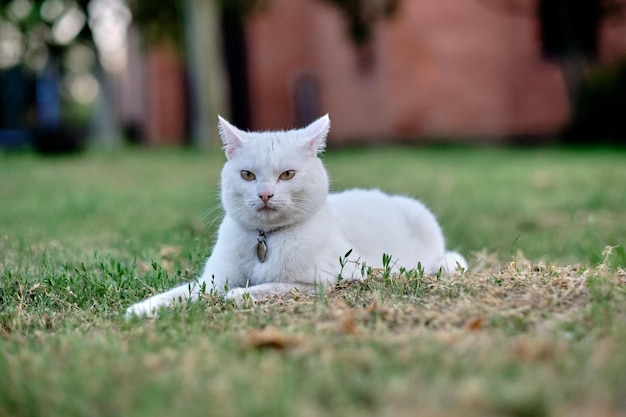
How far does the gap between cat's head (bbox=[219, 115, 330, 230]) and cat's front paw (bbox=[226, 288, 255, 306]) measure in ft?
1.09

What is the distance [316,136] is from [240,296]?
0.78 metres

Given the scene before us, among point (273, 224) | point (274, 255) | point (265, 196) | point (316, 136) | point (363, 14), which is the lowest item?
point (274, 255)

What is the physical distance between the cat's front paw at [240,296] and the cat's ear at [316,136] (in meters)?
0.69

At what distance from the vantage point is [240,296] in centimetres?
321

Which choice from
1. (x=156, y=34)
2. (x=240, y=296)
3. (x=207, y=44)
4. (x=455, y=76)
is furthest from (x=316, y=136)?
(x=156, y=34)

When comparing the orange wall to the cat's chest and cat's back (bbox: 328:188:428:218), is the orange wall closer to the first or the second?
cat's back (bbox: 328:188:428:218)

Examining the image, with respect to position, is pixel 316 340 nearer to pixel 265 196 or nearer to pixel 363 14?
pixel 265 196

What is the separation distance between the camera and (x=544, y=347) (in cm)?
229

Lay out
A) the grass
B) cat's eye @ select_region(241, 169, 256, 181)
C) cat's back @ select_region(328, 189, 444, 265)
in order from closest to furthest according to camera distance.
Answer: the grass < cat's eye @ select_region(241, 169, 256, 181) < cat's back @ select_region(328, 189, 444, 265)

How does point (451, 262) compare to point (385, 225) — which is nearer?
point (385, 225)

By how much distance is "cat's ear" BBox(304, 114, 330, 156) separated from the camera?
3.46 m

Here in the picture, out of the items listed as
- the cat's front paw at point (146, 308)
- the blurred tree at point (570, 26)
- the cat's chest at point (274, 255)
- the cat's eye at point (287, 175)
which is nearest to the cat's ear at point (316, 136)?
the cat's eye at point (287, 175)

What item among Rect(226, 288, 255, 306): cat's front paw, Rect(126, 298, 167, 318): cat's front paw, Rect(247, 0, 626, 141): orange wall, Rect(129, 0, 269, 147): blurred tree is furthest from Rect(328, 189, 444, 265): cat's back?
Rect(129, 0, 269, 147): blurred tree

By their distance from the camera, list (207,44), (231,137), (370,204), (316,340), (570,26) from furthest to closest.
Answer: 1. (207,44)
2. (570,26)
3. (370,204)
4. (231,137)
5. (316,340)
